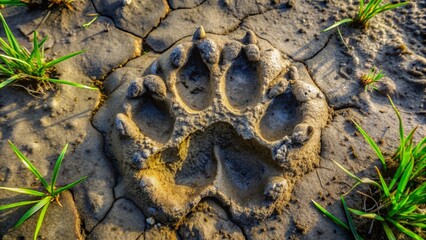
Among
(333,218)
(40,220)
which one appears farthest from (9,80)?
(333,218)

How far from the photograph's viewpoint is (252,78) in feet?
6.17

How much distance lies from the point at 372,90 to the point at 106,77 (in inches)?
65.0

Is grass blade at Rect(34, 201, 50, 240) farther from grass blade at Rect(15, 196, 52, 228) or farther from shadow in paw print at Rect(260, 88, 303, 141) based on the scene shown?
shadow in paw print at Rect(260, 88, 303, 141)

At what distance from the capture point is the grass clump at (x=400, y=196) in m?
1.51

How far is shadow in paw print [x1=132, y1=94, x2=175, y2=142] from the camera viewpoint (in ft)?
5.84

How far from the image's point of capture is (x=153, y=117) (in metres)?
1.84

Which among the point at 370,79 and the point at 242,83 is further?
the point at 370,79

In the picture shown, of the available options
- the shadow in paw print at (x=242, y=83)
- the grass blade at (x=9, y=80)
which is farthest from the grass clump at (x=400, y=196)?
the grass blade at (x=9, y=80)

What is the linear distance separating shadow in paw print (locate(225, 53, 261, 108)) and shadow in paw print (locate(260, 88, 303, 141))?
0.11 meters

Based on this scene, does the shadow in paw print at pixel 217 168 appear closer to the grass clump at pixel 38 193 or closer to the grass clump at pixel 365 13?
the grass clump at pixel 38 193

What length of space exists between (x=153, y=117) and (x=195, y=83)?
0.99 ft

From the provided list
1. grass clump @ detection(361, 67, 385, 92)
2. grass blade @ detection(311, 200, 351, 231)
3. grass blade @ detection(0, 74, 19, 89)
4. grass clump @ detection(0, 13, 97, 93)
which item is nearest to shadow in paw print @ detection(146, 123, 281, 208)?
grass blade @ detection(311, 200, 351, 231)

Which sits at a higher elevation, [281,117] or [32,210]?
[281,117]

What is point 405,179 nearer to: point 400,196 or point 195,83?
point 400,196
